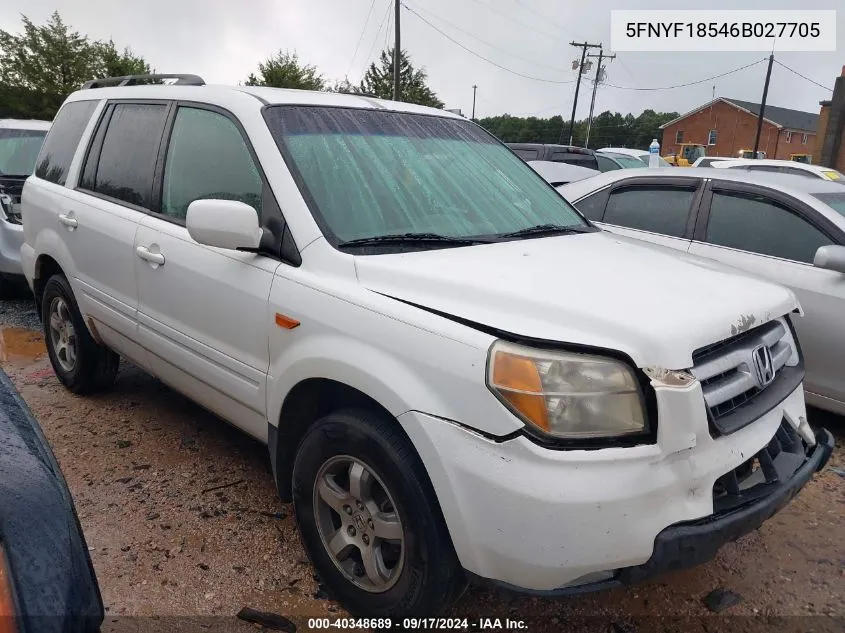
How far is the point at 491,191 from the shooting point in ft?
9.78

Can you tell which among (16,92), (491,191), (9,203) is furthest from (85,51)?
(491,191)

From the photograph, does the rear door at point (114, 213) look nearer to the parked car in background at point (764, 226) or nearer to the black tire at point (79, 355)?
the black tire at point (79, 355)

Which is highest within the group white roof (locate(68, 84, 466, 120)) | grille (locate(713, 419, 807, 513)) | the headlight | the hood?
white roof (locate(68, 84, 466, 120))

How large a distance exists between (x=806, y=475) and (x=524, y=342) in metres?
1.16

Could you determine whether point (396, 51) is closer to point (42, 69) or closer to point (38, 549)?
point (42, 69)

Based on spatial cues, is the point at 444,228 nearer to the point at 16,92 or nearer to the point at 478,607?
the point at 478,607

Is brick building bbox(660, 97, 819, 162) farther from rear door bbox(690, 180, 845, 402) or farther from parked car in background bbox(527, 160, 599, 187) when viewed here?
rear door bbox(690, 180, 845, 402)

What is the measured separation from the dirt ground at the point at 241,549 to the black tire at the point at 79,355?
307 mm

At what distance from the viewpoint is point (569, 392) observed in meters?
1.82

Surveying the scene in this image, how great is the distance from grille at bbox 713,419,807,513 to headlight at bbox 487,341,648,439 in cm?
40

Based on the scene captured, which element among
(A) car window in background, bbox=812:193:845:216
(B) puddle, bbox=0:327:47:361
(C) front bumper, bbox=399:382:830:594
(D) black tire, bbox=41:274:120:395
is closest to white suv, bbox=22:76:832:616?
(C) front bumper, bbox=399:382:830:594

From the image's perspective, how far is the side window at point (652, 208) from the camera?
4.63 metres

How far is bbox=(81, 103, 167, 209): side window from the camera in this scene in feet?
11.1

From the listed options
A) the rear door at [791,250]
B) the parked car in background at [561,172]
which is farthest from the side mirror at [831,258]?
the parked car in background at [561,172]
